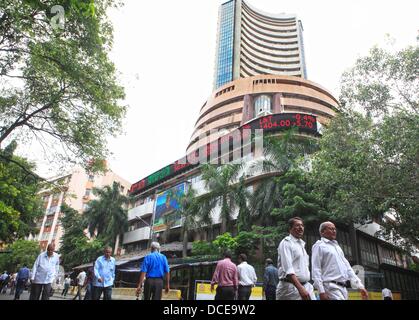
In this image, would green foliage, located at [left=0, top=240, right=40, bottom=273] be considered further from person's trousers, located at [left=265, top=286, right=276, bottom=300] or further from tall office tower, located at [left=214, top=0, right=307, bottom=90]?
tall office tower, located at [left=214, top=0, right=307, bottom=90]

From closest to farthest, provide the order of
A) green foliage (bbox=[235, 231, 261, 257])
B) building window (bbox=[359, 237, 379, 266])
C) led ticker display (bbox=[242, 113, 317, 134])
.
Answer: green foliage (bbox=[235, 231, 261, 257]) < building window (bbox=[359, 237, 379, 266]) < led ticker display (bbox=[242, 113, 317, 134])

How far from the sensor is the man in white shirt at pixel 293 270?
351 cm

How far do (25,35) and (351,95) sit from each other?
1507 cm

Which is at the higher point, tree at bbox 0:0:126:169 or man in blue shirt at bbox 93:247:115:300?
tree at bbox 0:0:126:169

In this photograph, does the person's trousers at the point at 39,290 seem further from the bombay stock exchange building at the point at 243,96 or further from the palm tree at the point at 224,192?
the bombay stock exchange building at the point at 243,96

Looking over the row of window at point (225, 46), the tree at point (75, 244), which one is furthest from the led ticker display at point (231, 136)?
the row of window at point (225, 46)

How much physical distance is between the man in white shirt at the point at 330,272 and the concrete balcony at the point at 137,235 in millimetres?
33185

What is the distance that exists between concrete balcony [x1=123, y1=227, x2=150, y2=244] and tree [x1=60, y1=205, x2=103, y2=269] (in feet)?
14.0

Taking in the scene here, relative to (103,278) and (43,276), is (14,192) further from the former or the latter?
(103,278)

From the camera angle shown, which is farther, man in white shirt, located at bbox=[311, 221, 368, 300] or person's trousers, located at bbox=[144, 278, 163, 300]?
person's trousers, located at bbox=[144, 278, 163, 300]

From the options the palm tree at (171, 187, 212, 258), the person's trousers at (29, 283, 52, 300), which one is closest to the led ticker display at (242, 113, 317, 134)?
the palm tree at (171, 187, 212, 258)

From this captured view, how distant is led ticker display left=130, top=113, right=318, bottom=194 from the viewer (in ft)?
91.4

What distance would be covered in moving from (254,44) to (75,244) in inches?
2892

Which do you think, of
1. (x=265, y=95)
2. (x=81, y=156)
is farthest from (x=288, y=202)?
(x=265, y=95)
